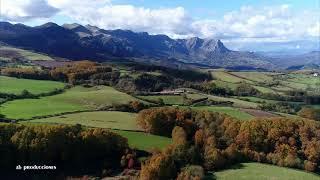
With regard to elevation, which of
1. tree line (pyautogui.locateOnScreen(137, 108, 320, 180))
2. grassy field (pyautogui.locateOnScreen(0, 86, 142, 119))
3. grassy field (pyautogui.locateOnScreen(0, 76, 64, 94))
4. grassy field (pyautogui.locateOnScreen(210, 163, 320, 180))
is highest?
grassy field (pyautogui.locateOnScreen(0, 76, 64, 94))

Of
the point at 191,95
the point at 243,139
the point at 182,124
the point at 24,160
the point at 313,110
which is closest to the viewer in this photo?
the point at 24,160

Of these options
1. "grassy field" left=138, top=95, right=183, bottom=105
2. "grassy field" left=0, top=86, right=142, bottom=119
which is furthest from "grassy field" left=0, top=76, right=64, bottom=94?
"grassy field" left=138, top=95, right=183, bottom=105

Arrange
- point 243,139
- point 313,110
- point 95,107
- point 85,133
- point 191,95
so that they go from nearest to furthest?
1. point 85,133
2. point 243,139
3. point 95,107
4. point 313,110
5. point 191,95

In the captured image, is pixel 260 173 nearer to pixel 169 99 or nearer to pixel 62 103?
pixel 62 103

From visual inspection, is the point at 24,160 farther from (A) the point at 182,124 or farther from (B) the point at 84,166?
(A) the point at 182,124

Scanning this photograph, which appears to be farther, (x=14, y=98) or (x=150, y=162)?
(x=14, y=98)

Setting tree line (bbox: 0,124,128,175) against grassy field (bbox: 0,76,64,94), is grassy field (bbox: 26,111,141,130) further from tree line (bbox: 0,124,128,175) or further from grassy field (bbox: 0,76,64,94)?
grassy field (bbox: 0,76,64,94)

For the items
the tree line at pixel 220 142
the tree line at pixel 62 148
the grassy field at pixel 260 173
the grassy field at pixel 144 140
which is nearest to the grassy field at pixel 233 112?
the tree line at pixel 220 142

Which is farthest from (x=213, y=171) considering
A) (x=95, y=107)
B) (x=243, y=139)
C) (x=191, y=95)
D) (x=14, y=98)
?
(x=191, y=95)
